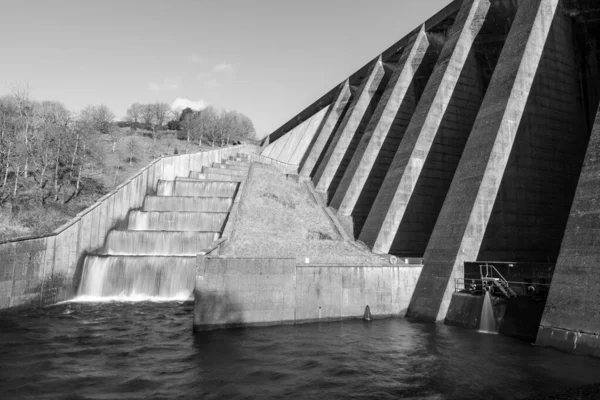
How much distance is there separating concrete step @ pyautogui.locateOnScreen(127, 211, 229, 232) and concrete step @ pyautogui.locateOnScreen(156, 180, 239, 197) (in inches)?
222

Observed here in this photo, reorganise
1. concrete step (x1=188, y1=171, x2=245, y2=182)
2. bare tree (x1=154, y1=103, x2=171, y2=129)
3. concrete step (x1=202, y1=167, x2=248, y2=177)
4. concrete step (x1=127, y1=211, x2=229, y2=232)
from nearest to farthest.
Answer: concrete step (x1=127, y1=211, x2=229, y2=232), concrete step (x1=188, y1=171, x2=245, y2=182), concrete step (x1=202, y1=167, x2=248, y2=177), bare tree (x1=154, y1=103, x2=171, y2=129)

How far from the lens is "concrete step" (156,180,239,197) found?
31.3 m

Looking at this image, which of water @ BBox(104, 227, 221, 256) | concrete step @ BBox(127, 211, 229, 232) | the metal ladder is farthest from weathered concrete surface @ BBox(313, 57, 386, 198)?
the metal ladder

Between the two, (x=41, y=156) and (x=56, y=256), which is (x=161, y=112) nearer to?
(x=41, y=156)

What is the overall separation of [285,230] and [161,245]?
7465 millimetres

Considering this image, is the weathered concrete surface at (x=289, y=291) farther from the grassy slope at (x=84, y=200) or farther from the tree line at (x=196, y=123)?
the tree line at (x=196, y=123)

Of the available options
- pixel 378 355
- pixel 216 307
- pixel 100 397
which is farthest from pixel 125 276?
pixel 378 355

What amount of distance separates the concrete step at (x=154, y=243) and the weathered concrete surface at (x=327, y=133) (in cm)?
1886

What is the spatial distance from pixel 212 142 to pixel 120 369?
8535cm

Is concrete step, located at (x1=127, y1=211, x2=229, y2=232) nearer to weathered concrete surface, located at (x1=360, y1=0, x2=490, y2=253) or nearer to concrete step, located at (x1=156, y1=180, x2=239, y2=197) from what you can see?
concrete step, located at (x1=156, y1=180, x2=239, y2=197)

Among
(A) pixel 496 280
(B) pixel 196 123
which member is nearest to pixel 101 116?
(B) pixel 196 123

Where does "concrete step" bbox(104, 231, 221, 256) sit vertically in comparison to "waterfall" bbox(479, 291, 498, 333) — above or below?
above

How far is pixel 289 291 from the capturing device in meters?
15.0

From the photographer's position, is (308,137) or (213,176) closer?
(213,176)
